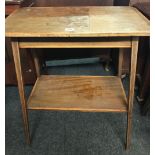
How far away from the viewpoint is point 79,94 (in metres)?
1.27

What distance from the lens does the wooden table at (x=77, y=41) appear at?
0.90 m

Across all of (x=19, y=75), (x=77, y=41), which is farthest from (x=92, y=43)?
(x=19, y=75)

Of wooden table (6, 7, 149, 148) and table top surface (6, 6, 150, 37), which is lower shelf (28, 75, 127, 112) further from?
table top surface (6, 6, 150, 37)

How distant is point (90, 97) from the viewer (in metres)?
1.24

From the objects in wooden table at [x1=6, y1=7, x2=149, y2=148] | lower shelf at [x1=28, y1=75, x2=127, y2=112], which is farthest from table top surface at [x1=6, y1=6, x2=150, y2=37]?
lower shelf at [x1=28, y1=75, x2=127, y2=112]

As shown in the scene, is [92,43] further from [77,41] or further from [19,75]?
[19,75]

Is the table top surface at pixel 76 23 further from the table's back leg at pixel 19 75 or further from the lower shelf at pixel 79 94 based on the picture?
the lower shelf at pixel 79 94

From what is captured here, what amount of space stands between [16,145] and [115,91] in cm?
64

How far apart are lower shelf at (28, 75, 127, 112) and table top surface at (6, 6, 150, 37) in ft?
1.37

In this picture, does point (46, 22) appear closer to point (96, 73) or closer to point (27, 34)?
point (27, 34)

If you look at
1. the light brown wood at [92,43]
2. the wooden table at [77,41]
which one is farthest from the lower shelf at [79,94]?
the light brown wood at [92,43]

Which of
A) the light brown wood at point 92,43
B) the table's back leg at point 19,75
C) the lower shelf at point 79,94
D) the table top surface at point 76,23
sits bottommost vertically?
the lower shelf at point 79,94

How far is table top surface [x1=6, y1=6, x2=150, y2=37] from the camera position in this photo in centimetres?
88
